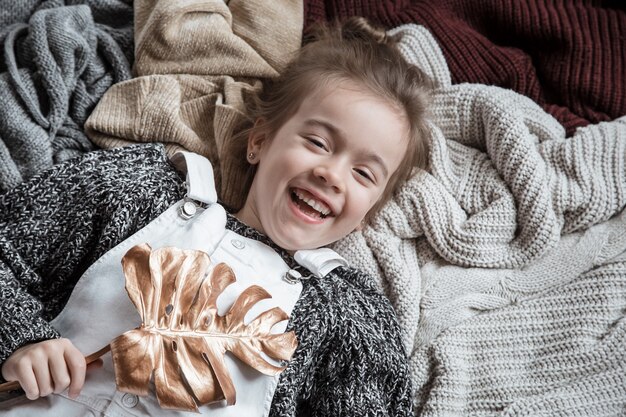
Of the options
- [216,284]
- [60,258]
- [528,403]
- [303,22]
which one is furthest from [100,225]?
[528,403]

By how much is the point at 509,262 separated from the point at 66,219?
79 centimetres

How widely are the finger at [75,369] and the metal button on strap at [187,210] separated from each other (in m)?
0.28

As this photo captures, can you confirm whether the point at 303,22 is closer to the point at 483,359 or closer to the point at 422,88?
the point at 422,88

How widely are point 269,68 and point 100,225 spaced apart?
1.57ft

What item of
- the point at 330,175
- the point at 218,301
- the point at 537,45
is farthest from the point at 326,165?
the point at 537,45

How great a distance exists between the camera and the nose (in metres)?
1.01

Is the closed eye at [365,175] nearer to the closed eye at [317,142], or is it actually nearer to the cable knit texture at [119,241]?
the closed eye at [317,142]

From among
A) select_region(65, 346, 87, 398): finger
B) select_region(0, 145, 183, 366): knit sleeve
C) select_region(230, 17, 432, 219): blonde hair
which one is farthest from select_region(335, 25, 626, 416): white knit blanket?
select_region(65, 346, 87, 398): finger

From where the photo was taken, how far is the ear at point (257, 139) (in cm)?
113

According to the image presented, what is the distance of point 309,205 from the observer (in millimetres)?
1063

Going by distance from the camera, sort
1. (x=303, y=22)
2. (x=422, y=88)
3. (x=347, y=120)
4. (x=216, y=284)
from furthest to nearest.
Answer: (x=303, y=22) < (x=422, y=88) < (x=347, y=120) < (x=216, y=284)

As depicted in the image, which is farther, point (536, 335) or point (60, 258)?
point (536, 335)

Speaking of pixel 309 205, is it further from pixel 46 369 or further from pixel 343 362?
pixel 46 369

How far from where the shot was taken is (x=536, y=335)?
1102 mm
